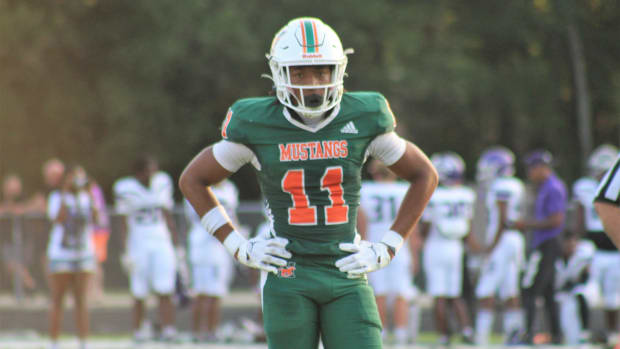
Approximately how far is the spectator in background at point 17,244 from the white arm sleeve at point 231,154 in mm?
11936

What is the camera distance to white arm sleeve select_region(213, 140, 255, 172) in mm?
4598

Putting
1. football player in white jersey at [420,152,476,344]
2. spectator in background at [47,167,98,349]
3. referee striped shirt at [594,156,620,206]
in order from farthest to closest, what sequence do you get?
football player in white jersey at [420,152,476,344] → spectator in background at [47,167,98,349] → referee striped shirt at [594,156,620,206]

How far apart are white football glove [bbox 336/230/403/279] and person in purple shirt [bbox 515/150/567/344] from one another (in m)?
5.89

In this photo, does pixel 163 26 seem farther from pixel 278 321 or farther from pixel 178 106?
pixel 278 321

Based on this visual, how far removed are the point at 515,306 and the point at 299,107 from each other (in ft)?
23.2

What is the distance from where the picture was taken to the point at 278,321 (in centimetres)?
443

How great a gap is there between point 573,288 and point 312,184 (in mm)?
6931

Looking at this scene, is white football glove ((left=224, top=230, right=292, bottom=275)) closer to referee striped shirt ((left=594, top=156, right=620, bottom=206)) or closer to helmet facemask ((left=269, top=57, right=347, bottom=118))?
helmet facemask ((left=269, top=57, right=347, bottom=118))

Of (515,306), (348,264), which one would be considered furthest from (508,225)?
(348,264)

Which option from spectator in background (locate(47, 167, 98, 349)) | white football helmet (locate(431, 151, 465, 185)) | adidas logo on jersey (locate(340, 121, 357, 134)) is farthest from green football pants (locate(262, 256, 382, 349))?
white football helmet (locate(431, 151, 465, 185))

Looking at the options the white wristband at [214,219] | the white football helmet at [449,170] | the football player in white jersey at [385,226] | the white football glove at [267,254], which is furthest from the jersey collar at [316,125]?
the white football helmet at [449,170]

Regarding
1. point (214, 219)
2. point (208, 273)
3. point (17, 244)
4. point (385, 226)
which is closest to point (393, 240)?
point (214, 219)

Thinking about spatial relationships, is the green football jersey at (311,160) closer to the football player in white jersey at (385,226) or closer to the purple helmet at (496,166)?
the football player in white jersey at (385,226)

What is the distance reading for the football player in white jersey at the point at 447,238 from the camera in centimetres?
1066
